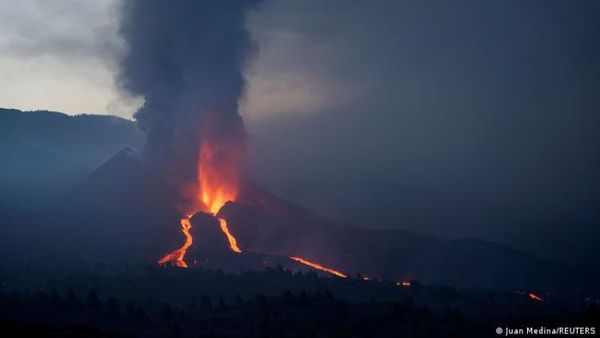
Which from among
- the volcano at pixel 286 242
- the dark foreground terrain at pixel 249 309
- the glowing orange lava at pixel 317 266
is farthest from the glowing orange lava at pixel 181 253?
the glowing orange lava at pixel 317 266

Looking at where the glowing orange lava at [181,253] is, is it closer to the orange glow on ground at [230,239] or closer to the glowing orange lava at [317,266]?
the orange glow on ground at [230,239]

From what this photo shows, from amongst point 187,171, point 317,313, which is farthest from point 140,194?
point 317,313

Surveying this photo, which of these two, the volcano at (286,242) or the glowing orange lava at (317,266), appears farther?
the volcano at (286,242)

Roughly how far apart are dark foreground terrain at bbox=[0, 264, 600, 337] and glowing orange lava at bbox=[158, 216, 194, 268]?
15.3 m

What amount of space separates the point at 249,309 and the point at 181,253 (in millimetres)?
50098

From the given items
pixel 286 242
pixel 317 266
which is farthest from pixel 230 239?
pixel 317 266

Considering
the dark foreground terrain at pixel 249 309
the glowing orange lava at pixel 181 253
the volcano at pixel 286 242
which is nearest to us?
the dark foreground terrain at pixel 249 309

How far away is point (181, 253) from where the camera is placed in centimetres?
11812

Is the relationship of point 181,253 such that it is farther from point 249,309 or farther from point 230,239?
point 249,309

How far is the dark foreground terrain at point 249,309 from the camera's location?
207 feet

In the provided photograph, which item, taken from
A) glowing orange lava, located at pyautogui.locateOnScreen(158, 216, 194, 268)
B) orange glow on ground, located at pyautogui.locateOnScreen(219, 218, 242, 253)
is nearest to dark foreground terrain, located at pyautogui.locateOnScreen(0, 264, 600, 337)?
glowing orange lava, located at pyautogui.locateOnScreen(158, 216, 194, 268)

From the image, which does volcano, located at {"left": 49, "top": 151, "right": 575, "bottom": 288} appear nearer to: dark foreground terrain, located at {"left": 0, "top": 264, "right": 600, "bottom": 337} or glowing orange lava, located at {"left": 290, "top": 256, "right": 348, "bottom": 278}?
glowing orange lava, located at {"left": 290, "top": 256, "right": 348, "bottom": 278}

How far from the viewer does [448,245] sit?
6452 inches

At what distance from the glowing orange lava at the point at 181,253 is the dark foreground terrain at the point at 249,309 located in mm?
15344
